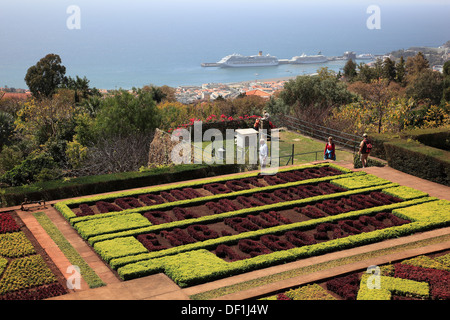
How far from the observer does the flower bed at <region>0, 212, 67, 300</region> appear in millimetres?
10031

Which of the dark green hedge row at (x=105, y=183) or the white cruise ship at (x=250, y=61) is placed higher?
the white cruise ship at (x=250, y=61)

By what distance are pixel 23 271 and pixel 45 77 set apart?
46.9 metres

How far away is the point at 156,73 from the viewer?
637 ft

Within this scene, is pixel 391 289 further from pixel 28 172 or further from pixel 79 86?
pixel 79 86

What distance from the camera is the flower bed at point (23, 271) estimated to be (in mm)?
10031

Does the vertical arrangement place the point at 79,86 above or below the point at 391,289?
above

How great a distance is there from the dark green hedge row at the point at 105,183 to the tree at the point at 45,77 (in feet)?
131

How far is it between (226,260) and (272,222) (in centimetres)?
248

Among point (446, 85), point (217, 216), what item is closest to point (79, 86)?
point (446, 85)

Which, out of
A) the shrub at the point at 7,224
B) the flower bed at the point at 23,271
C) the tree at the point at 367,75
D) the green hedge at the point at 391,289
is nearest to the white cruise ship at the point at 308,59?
the tree at the point at 367,75

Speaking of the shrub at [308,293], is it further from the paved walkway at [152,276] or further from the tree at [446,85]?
the tree at [446,85]

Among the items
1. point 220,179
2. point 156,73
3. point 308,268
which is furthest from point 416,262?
point 156,73

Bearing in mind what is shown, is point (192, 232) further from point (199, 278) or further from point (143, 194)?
point (143, 194)

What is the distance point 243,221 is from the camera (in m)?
13.8
